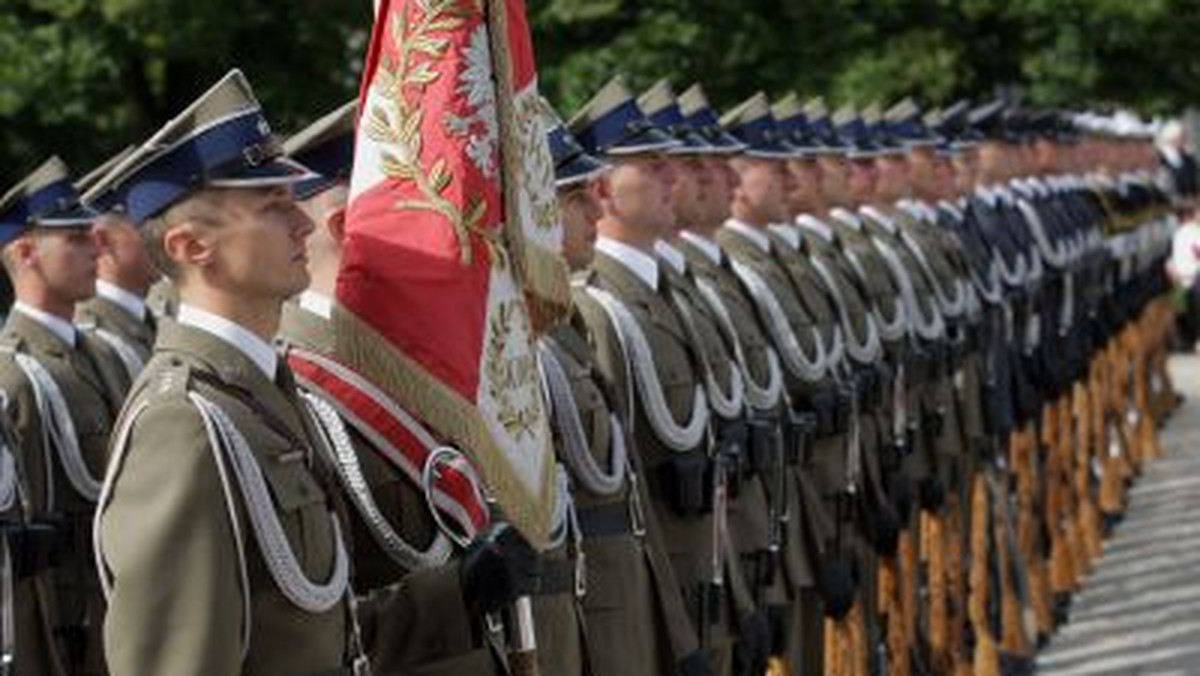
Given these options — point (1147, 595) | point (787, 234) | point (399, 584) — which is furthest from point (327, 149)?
point (1147, 595)

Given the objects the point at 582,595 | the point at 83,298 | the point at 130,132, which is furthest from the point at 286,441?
the point at 130,132

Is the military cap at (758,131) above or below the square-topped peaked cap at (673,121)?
above

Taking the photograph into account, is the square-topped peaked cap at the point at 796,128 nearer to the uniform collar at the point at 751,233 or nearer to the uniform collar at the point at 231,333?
the uniform collar at the point at 751,233

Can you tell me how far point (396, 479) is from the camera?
14.9ft

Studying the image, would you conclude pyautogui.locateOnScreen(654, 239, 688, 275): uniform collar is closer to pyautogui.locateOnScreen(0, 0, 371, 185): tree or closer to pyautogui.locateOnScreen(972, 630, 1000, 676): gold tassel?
pyautogui.locateOnScreen(972, 630, 1000, 676): gold tassel

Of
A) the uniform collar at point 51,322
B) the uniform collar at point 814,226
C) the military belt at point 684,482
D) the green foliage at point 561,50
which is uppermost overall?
the green foliage at point 561,50

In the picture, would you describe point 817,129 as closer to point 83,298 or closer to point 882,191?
point 882,191

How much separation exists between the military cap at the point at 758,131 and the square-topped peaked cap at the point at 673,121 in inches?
35.9

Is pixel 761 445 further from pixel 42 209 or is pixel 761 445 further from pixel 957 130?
pixel 957 130

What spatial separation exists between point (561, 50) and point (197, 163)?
14.7 meters

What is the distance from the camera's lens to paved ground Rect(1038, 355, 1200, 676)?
1046 cm

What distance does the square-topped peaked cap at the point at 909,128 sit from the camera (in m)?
11.2

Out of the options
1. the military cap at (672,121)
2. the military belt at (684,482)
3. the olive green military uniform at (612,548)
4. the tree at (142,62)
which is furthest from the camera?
the tree at (142,62)

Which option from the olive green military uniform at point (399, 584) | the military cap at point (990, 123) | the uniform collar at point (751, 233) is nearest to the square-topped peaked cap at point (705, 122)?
the uniform collar at point (751, 233)
